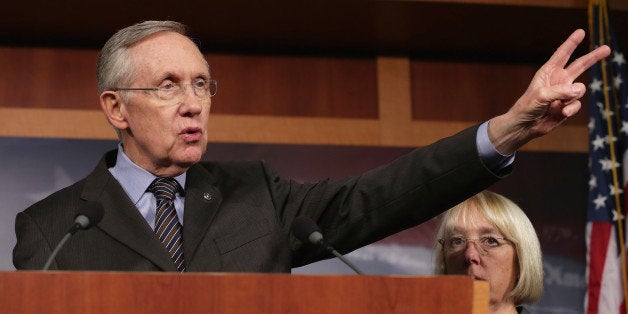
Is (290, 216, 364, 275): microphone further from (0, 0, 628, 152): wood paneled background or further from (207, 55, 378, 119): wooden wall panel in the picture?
(207, 55, 378, 119): wooden wall panel

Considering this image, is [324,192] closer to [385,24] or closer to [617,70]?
[385,24]

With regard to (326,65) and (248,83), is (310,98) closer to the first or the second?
(326,65)

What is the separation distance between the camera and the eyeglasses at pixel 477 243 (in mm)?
3086

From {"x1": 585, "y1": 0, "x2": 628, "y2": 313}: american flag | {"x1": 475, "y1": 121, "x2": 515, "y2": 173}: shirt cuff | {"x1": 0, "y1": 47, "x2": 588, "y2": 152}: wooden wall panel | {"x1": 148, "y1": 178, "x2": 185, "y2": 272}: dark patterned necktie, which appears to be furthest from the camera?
{"x1": 0, "y1": 47, "x2": 588, "y2": 152}: wooden wall panel

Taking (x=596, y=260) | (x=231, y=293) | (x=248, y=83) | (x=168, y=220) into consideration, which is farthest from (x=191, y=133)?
(x=596, y=260)

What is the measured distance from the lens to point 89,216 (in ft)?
6.56

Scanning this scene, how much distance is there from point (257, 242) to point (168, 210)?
0.23 m

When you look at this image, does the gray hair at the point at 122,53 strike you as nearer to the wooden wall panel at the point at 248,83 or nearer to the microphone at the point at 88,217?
the microphone at the point at 88,217

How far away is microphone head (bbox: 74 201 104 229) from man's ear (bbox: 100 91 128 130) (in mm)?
517

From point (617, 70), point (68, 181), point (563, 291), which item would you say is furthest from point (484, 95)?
point (68, 181)

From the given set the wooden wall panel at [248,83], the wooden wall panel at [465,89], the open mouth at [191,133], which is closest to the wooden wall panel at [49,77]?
the wooden wall panel at [248,83]

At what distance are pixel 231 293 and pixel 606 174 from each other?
2.64 metres

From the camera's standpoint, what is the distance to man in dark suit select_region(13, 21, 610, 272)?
219 centimetres

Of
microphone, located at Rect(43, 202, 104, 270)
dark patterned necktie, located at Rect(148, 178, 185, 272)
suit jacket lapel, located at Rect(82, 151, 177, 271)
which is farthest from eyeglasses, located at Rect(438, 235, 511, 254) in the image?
microphone, located at Rect(43, 202, 104, 270)
